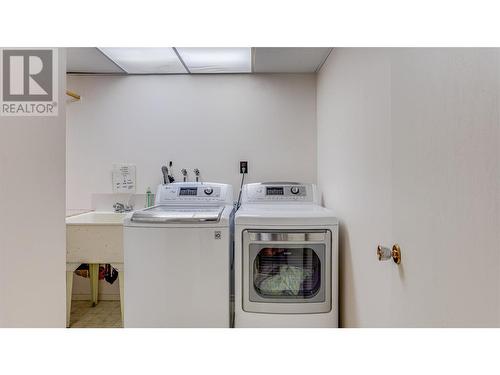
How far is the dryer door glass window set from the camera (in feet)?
6.08

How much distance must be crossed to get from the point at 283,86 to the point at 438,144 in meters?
2.15

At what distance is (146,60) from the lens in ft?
8.07

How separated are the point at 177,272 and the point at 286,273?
67 centimetres

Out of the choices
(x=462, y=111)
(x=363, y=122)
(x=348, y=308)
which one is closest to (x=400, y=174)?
(x=462, y=111)

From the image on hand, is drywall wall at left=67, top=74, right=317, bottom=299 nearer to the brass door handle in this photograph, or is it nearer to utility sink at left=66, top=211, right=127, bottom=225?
utility sink at left=66, top=211, right=127, bottom=225

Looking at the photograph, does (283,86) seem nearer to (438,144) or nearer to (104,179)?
(104,179)

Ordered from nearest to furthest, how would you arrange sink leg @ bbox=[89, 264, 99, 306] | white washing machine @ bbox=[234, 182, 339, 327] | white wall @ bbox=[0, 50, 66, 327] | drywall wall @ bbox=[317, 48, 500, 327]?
drywall wall @ bbox=[317, 48, 500, 327]
white wall @ bbox=[0, 50, 66, 327]
white washing machine @ bbox=[234, 182, 339, 327]
sink leg @ bbox=[89, 264, 99, 306]

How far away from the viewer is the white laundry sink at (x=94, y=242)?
7.39 feet

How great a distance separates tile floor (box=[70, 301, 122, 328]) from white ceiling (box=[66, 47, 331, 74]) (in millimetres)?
2082

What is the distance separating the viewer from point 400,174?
3.21 feet

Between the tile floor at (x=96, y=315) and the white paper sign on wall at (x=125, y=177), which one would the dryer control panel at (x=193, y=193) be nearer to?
the white paper sign on wall at (x=125, y=177)

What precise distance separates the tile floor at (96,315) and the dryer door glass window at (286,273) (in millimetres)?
1210

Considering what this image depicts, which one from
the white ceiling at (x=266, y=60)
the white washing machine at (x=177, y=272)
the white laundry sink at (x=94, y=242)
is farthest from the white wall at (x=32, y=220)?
the white ceiling at (x=266, y=60)

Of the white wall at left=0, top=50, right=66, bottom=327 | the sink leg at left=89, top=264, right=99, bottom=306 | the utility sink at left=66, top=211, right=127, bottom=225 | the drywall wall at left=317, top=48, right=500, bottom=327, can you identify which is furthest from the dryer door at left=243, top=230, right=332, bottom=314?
the sink leg at left=89, top=264, right=99, bottom=306
